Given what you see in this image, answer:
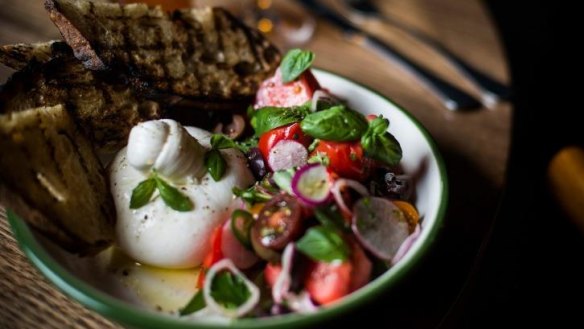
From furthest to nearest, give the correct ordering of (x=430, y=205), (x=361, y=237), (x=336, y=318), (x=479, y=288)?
(x=479, y=288) → (x=430, y=205) → (x=361, y=237) → (x=336, y=318)

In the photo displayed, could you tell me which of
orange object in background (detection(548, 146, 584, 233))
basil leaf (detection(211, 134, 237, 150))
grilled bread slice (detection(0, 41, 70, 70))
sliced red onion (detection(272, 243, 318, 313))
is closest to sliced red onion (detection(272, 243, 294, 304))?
sliced red onion (detection(272, 243, 318, 313))

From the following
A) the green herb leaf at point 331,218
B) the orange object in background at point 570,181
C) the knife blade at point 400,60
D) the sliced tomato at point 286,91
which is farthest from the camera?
the knife blade at point 400,60

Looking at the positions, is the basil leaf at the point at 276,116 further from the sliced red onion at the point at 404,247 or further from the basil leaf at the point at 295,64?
the sliced red onion at the point at 404,247


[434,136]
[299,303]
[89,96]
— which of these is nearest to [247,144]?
[89,96]

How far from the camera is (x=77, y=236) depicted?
1.07m

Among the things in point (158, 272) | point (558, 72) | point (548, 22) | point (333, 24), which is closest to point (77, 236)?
point (158, 272)

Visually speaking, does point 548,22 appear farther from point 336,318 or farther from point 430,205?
point 336,318

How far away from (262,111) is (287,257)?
0.42 m

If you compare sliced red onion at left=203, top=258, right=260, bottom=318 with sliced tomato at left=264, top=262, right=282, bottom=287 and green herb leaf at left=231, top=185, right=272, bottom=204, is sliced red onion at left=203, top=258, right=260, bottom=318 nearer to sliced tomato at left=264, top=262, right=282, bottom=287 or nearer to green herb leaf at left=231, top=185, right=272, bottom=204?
sliced tomato at left=264, top=262, right=282, bottom=287

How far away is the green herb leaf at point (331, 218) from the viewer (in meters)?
1.03

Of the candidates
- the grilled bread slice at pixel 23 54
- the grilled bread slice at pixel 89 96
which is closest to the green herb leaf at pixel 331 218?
the grilled bread slice at pixel 89 96

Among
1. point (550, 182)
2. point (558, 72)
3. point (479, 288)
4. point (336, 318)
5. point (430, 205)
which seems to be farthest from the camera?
point (558, 72)

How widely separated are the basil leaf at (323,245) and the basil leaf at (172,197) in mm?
257

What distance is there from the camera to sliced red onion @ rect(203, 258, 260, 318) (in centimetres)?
101
